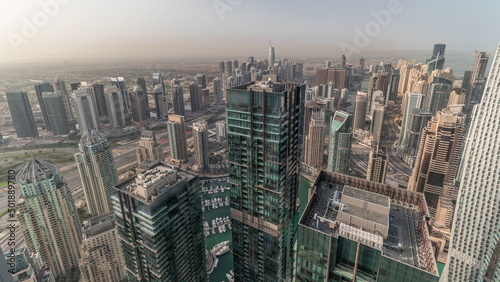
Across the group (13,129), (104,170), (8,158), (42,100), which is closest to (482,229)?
(104,170)

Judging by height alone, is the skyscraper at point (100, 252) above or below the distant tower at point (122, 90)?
below

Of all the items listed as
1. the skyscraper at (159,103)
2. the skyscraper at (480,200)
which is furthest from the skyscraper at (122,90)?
the skyscraper at (480,200)

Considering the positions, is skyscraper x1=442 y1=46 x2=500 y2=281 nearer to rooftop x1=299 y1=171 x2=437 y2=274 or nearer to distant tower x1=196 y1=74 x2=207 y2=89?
rooftop x1=299 y1=171 x2=437 y2=274

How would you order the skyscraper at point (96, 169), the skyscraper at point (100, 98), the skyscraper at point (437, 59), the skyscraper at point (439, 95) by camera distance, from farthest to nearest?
the skyscraper at point (437, 59)
the skyscraper at point (100, 98)
the skyscraper at point (439, 95)
the skyscraper at point (96, 169)

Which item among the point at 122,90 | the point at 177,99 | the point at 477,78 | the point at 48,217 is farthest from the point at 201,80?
the point at 477,78

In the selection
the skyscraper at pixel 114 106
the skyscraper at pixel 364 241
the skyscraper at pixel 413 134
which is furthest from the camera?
the skyscraper at pixel 114 106

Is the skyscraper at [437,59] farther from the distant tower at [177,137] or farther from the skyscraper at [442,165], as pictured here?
the distant tower at [177,137]

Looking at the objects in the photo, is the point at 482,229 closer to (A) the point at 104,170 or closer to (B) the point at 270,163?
(B) the point at 270,163
